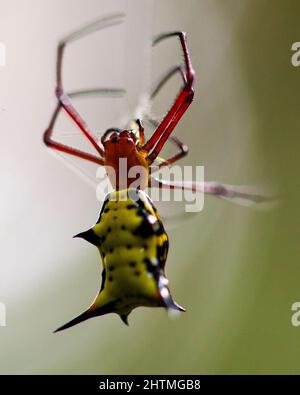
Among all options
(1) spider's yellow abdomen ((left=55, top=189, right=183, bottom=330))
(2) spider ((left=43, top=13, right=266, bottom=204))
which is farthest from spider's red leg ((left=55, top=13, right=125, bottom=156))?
(1) spider's yellow abdomen ((left=55, top=189, right=183, bottom=330))

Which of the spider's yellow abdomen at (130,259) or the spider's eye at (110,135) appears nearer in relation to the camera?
the spider's yellow abdomen at (130,259)

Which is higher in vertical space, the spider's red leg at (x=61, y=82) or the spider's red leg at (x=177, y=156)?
the spider's red leg at (x=61, y=82)

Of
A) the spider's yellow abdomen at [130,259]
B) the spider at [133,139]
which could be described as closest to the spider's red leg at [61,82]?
the spider at [133,139]

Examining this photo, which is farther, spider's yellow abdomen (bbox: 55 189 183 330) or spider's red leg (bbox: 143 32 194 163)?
spider's red leg (bbox: 143 32 194 163)

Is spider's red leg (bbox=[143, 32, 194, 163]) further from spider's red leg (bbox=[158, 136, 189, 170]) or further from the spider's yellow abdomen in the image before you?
the spider's yellow abdomen

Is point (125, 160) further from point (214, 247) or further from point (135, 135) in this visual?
point (214, 247)

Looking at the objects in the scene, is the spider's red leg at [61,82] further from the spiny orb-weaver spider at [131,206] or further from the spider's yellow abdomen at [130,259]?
the spider's yellow abdomen at [130,259]

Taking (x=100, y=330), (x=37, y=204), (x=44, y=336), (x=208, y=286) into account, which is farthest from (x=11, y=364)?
(x=208, y=286)
